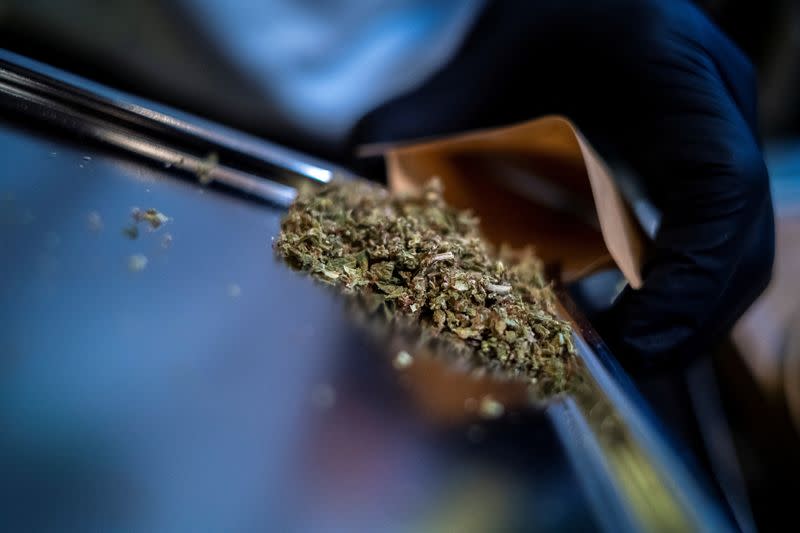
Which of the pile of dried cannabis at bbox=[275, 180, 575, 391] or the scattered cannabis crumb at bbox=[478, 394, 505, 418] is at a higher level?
the pile of dried cannabis at bbox=[275, 180, 575, 391]

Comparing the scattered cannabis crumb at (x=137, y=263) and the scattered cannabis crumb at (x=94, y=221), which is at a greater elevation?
the scattered cannabis crumb at (x=94, y=221)

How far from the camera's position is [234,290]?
1.63 ft

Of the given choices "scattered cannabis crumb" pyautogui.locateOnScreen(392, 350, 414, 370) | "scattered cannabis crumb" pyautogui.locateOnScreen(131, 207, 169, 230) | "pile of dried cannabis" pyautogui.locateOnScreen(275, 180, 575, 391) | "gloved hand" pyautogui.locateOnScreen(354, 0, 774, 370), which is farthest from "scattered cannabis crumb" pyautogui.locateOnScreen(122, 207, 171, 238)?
"gloved hand" pyautogui.locateOnScreen(354, 0, 774, 370)

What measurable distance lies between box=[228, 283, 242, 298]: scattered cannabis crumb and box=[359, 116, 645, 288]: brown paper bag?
33 centimetres

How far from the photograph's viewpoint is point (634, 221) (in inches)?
27.4

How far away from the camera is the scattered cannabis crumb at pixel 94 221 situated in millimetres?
504

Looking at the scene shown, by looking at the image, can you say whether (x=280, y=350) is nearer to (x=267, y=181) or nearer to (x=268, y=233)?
(x=268, y=233)

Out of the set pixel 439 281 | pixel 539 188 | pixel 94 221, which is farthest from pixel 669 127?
pixel 94 221

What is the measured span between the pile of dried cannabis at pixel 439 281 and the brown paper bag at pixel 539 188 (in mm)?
133

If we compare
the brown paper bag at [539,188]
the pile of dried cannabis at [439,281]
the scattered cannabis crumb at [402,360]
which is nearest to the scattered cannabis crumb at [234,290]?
the pile of dried cannabis at [439,281]

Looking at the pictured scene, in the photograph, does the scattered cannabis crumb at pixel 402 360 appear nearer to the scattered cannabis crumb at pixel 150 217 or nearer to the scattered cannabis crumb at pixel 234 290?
the scattered cannabis crumb at pixel 234 290

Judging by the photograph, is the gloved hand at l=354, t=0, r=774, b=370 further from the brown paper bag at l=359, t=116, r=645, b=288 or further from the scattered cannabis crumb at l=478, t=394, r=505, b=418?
the scattered cannabis crumb at l=478, t=394, r=505, b=418

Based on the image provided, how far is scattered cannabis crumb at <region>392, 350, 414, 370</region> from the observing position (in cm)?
46

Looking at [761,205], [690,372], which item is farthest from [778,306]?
[761,205]
